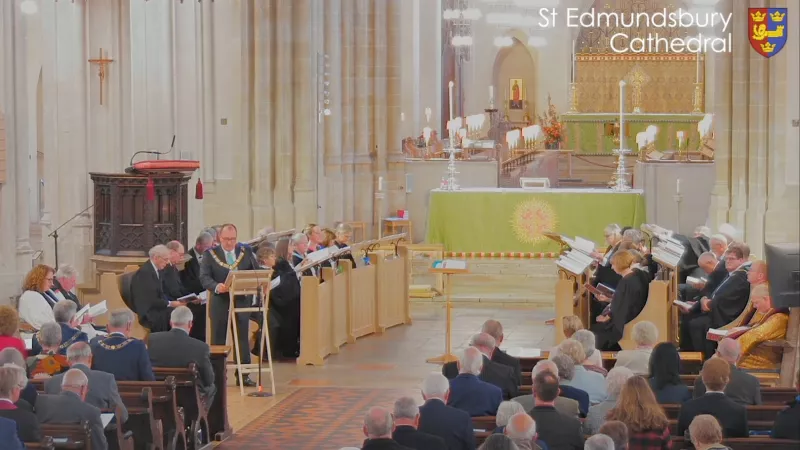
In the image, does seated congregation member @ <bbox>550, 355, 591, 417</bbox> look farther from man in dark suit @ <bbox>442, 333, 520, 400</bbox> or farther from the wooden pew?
the wooden pew

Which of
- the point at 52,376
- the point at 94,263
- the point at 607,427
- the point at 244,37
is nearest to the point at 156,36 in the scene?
the point at 244,37

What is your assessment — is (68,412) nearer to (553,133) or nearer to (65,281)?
(65,281)

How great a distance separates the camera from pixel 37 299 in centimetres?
1292

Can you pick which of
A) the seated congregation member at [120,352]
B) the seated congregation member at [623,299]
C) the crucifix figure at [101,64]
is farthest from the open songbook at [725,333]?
the crucifix figure at [101,64]

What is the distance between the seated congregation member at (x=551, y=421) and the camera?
28.3ft

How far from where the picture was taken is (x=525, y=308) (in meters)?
20.8

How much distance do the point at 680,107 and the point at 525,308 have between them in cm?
1897

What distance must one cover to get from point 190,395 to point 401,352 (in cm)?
565

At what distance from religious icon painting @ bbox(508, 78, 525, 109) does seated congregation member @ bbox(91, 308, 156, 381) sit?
98.1 ft

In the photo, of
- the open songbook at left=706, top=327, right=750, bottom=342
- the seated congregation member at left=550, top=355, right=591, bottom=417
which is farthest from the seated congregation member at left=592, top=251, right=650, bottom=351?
the seated congregation member at left=550, top=355, right=591, bottom=417

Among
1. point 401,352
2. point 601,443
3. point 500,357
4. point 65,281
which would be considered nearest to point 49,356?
point 65,281

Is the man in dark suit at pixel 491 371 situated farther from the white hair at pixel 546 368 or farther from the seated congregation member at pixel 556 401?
the white hair at pixel 546 368

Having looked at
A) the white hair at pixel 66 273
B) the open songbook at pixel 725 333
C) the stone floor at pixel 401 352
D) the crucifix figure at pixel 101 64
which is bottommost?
the stone floor at pixel 401 352

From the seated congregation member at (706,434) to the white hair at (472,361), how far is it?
6.92 feet
